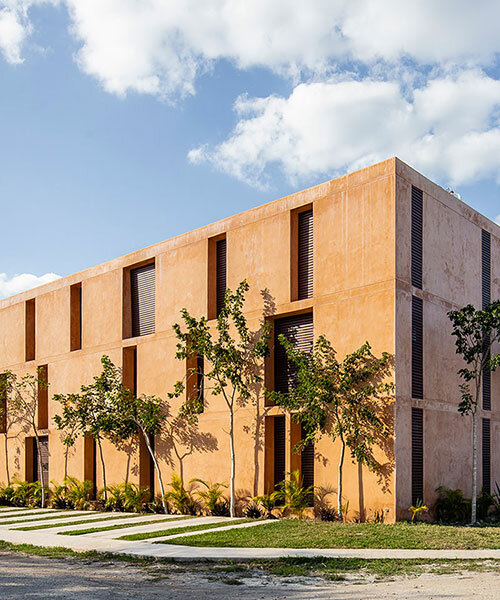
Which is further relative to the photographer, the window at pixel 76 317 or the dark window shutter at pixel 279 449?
the window at pixel 76 317

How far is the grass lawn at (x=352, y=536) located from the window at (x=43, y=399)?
14.7 metres

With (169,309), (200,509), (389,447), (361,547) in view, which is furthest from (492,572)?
(169,309)

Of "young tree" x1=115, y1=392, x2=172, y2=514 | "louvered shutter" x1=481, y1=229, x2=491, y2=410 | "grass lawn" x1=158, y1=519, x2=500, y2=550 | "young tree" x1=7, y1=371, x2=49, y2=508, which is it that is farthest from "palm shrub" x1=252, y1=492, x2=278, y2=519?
"young tree" x1=7, y1=371, x2=49, y2=508

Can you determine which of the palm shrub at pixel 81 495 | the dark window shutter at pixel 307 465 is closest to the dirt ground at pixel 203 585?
the dark window shutter at pixel 307 465

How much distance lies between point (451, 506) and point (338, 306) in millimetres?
5860

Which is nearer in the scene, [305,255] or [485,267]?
[305,255]

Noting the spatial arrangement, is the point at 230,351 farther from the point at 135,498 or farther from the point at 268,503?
the point at 135,498

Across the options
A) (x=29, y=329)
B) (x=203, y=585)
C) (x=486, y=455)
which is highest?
(x=29, y=329)

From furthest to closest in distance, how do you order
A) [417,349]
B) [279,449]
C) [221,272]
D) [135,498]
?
1. [135,498]
2. [221,272]
3. [279,449]
4. [417,349]

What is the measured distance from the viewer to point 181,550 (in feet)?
46.9

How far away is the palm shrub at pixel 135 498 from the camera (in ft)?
75.7

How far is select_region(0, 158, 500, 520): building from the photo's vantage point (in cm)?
1823

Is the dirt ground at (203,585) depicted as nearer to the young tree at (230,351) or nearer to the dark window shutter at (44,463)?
the young tree at (230,351)

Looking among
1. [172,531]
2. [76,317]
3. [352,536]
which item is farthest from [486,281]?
[76,317]
